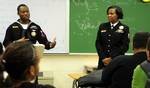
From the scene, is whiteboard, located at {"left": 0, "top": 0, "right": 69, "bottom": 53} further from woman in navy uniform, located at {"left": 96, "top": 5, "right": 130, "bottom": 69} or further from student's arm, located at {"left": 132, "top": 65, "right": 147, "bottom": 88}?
student's arm, located at {"left": 132, "top": 65, "right": 147, "bottom": 88}

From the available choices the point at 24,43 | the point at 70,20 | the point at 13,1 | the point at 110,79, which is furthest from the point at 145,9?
the point at 24,43

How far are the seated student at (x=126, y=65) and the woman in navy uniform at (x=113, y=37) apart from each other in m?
1.55

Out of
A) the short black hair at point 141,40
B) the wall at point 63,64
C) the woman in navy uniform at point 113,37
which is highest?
the short black hair at point 141,40

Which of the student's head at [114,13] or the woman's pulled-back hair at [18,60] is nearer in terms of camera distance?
the woman's pulled-back hair at [18,60]

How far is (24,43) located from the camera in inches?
61.5

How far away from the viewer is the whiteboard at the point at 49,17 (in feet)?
19.1

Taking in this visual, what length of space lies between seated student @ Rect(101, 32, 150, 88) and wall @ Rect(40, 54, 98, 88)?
2.90m

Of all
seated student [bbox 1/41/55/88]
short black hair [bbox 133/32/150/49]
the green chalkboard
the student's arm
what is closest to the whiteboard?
the green chalkboard

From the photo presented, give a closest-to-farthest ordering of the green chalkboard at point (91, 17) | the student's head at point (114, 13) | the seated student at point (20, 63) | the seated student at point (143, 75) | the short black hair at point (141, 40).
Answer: the seated student at point (20, 63) < the seated student at point (143, 75) < the short black hair at point (141, 40) < the student's head at point (114, 13) < the green chalkboard at point (91, 17)

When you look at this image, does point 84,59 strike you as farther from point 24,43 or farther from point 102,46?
point 24,43

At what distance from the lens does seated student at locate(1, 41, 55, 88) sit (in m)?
1.52

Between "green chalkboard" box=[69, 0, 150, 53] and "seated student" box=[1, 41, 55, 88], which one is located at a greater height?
"seated student" box=[1, 41, 55, 88]

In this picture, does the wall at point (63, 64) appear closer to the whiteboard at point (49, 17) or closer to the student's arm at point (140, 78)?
the whiteboard at point (49, 17)

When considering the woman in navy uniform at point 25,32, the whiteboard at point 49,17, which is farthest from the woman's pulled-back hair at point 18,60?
the whiteboard at point 49,17
